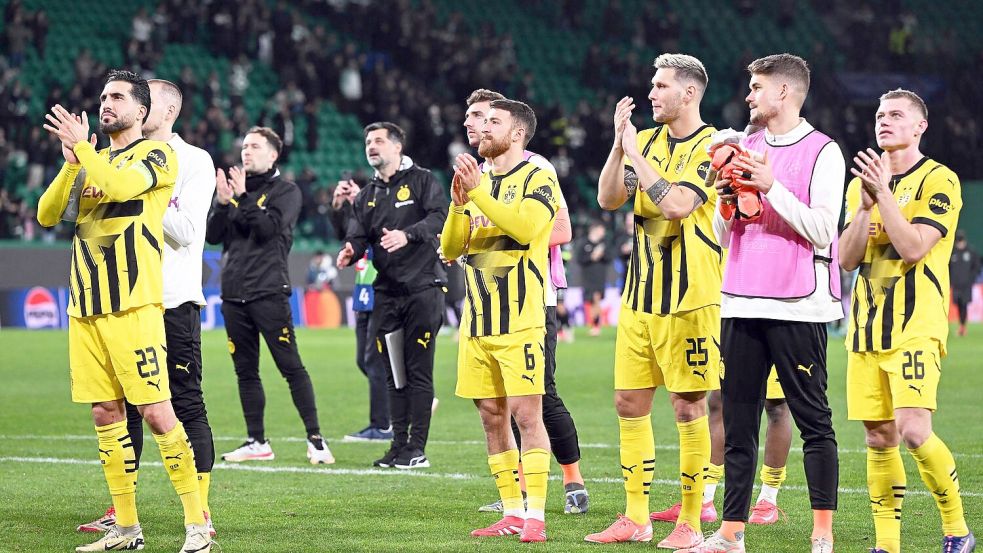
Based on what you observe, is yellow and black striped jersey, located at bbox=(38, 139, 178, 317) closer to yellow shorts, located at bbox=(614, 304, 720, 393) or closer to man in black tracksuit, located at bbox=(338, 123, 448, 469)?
yellow shorts, located at bbox=(614, 304, 720, 393)

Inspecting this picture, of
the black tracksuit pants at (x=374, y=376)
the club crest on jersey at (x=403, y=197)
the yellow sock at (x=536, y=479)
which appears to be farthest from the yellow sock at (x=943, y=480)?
the black tracksuit pants at (x=374, y=376)

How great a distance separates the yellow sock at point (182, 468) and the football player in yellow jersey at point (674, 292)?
1846 mm

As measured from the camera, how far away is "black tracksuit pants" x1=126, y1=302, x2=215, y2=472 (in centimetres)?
662

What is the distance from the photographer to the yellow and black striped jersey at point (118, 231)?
5891 millimetres

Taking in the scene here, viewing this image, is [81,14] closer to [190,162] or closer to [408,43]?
[408,43]

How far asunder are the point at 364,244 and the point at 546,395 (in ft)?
8.45

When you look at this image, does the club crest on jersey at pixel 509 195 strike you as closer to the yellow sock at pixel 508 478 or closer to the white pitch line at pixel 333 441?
the yellow sock at pixel 508 478

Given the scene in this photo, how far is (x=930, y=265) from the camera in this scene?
575 centimetres

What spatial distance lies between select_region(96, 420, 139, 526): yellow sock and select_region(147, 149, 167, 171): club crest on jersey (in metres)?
1.20

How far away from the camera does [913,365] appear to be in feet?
18.5

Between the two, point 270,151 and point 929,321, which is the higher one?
point 270,151

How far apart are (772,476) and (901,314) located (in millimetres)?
1604

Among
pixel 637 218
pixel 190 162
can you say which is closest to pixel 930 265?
pixel 637 218

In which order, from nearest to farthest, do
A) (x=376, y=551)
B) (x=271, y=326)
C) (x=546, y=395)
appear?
(x=376, y=551), (x=546, y=395), (x=271, y=326)
